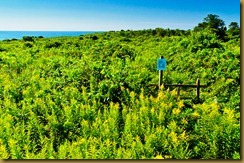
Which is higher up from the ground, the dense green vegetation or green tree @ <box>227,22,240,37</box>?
green tree @ <box>227,22,240,37</box>

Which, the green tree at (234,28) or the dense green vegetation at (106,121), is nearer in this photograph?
the dense green vegetation at (106,121)

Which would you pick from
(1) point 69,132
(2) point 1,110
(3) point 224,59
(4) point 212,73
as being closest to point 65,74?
(2) point 1,110

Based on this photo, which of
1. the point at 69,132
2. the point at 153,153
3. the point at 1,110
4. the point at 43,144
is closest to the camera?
the point at 153,153

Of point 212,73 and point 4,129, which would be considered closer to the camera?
point 4,129

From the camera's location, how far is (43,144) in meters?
3.83

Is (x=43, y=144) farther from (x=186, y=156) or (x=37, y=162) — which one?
(x=186, y=156)

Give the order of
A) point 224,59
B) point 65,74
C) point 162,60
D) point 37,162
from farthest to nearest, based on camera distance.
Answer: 1. point 224,59
2. point 65,74
3. point 162,60
4. point 37,162

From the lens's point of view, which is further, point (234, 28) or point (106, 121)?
point (234, 28)

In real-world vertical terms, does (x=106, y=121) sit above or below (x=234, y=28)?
below

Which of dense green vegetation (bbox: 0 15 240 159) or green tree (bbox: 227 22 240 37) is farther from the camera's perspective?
green tree (bbox: 227 22 240 37)

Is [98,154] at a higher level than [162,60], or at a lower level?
lower

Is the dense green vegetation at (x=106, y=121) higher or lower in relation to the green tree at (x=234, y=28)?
lower

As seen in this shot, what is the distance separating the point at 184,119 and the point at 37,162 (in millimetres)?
1753

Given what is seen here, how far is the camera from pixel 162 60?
5059mm
